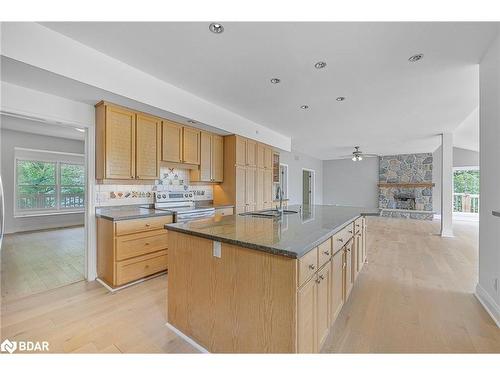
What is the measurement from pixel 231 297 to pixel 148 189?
260cm

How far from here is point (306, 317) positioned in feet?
4.28

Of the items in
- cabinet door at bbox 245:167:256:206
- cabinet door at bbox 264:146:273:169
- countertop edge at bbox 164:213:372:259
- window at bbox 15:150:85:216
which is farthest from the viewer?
window at bbox 15:150:85:216

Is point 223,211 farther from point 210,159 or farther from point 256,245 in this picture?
point 256,245

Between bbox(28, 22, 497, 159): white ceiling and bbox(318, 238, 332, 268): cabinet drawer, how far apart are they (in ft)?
5.63

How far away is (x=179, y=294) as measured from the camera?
5.77 ft

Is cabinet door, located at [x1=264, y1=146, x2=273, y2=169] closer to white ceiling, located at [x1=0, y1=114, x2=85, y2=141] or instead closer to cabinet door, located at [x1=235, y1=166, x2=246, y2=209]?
cabinet door, located at [x1=235, y1=166, x2=246, y2=209]

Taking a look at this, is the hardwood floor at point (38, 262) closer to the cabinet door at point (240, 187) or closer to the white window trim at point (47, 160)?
the white window trim at point (47, 160)

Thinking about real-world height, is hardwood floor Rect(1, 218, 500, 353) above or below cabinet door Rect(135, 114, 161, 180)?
below

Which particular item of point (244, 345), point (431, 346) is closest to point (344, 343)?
point (431, 346)

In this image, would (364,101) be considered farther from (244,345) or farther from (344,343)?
(244,345)

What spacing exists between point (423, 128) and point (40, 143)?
8959 mm

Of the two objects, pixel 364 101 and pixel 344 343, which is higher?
pixel 364 101

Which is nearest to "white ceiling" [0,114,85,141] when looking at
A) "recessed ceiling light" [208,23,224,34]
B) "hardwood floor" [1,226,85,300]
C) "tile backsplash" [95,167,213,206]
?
"hardwood floor" [1,226,85,300]

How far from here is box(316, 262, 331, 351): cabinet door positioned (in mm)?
1477
